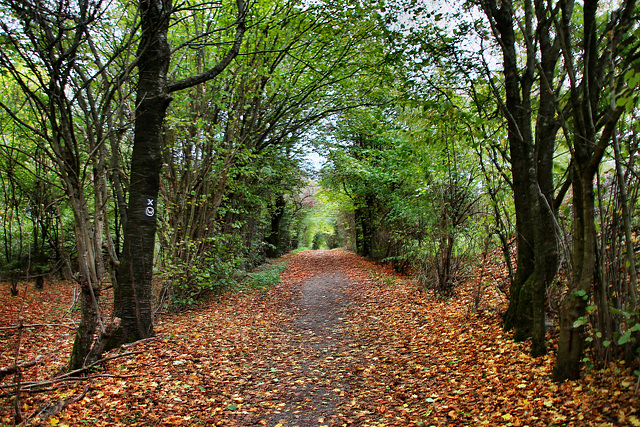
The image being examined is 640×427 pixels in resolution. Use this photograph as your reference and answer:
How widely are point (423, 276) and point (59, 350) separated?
23.7 ft

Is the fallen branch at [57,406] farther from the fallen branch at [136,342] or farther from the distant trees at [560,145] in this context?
the distant trees at [560,145]

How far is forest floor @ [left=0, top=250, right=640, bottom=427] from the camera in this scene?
2.91m

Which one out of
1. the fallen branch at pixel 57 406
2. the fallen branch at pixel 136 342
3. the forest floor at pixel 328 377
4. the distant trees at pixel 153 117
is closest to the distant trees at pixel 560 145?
the forest floor at pixel 328 377

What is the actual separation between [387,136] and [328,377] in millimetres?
9354

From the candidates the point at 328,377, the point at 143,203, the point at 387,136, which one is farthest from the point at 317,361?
the point at 387,136

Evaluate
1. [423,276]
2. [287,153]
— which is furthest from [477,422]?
[287,153]

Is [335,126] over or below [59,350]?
over

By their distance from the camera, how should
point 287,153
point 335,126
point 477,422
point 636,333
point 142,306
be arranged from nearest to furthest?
point 636,333 → point 477,422 → point 142,306 → point 287,153 → point 335,126

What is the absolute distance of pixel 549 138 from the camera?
13.1ft

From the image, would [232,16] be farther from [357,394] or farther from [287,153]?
[357,394]

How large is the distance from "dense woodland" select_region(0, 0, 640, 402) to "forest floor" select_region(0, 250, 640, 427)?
377 mm

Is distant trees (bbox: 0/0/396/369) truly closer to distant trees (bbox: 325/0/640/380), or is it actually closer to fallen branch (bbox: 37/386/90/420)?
fallen branch (bbox: 37/386/90/420)

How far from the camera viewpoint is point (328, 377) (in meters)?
4.48

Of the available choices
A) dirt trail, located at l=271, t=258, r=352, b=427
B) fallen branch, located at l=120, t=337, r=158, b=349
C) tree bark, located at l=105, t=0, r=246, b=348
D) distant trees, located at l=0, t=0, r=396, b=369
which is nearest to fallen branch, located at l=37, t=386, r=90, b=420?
distant trees, located at l=0, t=0, r=396, b=369
